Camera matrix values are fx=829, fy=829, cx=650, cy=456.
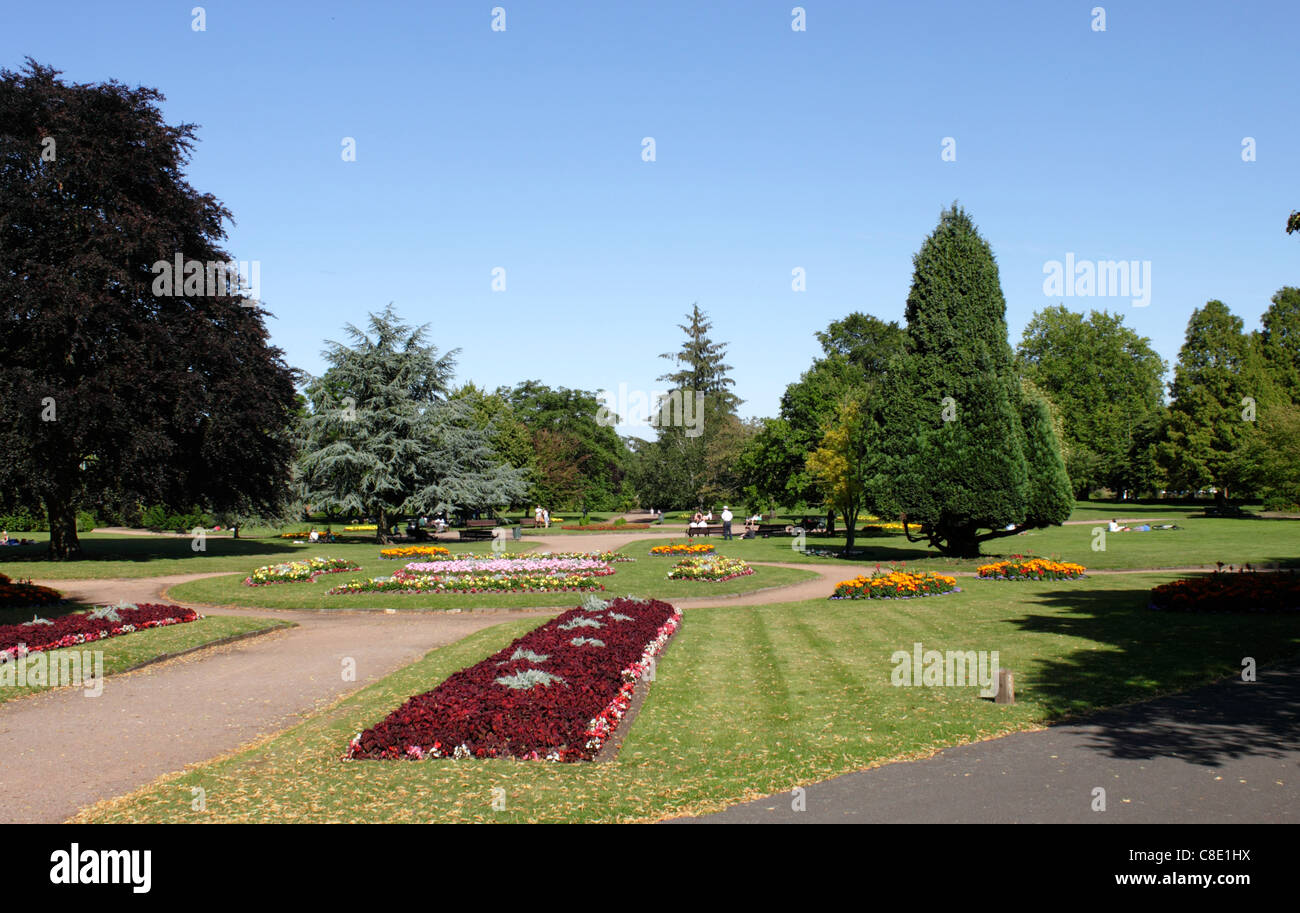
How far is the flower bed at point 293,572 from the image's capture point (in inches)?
907

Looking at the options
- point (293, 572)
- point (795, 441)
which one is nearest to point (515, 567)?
point (293, 572)

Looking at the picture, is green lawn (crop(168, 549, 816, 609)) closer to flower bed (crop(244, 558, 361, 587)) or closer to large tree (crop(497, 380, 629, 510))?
flower bed (crop(244, 558, 361, 587))

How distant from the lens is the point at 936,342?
28.2m

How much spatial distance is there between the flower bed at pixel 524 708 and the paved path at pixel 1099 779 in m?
2.33

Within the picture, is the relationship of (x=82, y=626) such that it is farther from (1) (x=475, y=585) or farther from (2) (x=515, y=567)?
(2) (x=515, y=567)

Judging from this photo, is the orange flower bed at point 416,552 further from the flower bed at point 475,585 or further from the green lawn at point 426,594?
the flower bed at point 475,585

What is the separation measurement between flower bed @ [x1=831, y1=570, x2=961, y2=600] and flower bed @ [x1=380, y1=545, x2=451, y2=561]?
50.0 feet

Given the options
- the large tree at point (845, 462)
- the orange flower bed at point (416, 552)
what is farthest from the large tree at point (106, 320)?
the large tree at point (845, 462)

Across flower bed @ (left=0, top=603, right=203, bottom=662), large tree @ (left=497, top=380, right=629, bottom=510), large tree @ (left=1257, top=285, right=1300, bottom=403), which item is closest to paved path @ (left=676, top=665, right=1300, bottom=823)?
flower bed @ (left=0, top=603, right=203, bottom=662)

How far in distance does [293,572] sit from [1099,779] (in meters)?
21.9

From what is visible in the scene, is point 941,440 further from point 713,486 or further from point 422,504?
point 713,486

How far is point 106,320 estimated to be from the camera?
27.8m
